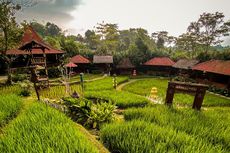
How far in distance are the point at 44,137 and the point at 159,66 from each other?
34.8 meters

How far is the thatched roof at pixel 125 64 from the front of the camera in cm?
3572

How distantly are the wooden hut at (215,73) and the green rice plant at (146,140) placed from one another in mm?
21113

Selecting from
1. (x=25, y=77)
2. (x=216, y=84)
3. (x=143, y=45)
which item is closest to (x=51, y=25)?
(x=143, y=45)

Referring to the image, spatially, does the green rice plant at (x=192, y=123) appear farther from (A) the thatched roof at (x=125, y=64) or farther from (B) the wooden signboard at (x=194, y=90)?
(A) the thatched roof at (x=125, y=64)

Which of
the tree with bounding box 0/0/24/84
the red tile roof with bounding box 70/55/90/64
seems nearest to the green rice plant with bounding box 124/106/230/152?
the tree with bounding box 0/0/24/84

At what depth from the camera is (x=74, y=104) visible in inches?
292

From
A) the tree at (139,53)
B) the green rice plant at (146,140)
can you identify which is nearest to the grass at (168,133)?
the green rice plant at (146,140)

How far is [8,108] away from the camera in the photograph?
269 inches

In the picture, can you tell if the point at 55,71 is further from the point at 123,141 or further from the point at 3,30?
the point at 123,141

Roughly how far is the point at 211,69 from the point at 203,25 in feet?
82.8

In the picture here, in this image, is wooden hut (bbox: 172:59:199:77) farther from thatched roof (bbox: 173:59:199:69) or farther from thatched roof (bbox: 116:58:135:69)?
thatched roof (bbox: 116:58:135:69)

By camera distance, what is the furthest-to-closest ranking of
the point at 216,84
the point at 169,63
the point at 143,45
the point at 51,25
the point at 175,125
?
the point at 51,25, the point at 143,45, the point at 169,63, the point at 216,84, the point at 175,125

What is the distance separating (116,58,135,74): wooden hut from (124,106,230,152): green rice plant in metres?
28.0

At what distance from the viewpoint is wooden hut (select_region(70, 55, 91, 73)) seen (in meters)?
33.4
